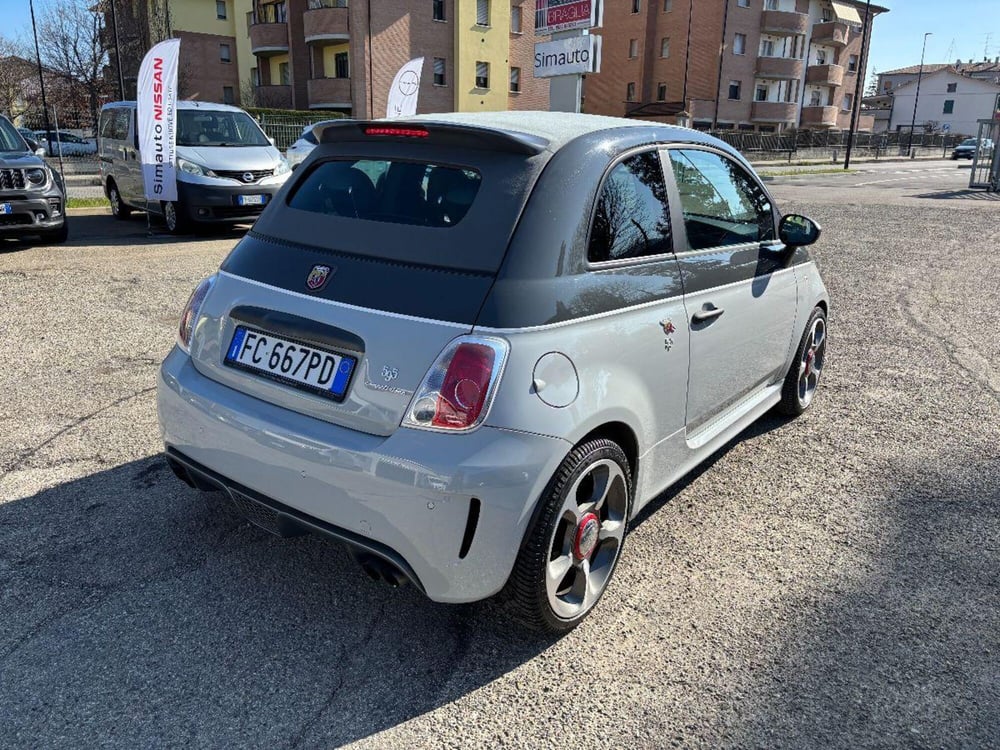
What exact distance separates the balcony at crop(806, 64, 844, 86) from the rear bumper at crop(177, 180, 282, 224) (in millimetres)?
62971

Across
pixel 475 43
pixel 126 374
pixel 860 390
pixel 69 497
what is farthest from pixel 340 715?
pixel 475 43

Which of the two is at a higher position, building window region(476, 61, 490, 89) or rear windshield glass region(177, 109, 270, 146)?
building window region(476, 61, 490, 89)

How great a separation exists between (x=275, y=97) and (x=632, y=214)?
47330mm

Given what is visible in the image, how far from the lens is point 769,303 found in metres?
3.98

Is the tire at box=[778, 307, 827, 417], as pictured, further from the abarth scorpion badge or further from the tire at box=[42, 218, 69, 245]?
the tire at box=[42, 218, 69, 245]

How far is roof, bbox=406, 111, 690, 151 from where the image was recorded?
291 centimetres

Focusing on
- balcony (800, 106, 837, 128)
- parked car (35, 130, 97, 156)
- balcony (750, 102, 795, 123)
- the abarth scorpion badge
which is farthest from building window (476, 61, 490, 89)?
the abarth scorpion badge

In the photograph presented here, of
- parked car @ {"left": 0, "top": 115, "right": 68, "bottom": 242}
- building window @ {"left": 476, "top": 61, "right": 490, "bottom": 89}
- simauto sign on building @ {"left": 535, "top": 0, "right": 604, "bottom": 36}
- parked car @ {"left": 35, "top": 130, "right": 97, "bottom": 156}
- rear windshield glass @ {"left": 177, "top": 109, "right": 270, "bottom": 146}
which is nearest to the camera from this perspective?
parked car @ {"left": 0, "top": 115, "right": 68, "bottom": 242}

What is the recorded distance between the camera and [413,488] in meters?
2.36

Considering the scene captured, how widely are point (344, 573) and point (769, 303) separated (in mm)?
2449

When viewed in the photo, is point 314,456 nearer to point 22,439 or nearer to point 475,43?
point 22,439

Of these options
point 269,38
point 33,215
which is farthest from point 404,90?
point 269,38

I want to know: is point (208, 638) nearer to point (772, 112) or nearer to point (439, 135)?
point (439, 135)

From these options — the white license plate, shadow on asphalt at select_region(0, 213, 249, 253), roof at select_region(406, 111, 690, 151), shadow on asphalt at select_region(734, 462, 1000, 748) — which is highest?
roof at select_region(406, 111, 690, 151)
